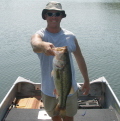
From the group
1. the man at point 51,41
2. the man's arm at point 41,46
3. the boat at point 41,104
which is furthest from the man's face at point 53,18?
the boat at point 41,104

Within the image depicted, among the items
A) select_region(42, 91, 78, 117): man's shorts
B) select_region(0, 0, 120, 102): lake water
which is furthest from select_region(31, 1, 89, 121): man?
select_region(0, 0, 120, 102): lake water

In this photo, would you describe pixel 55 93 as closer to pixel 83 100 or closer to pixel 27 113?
pixel 27 113

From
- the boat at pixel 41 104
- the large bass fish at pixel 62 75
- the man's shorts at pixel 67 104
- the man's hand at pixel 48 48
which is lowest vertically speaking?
the boat at pixel 41 104

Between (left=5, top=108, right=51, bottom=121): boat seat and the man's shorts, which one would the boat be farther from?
the man's shorts

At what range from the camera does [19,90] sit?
6.32 meters

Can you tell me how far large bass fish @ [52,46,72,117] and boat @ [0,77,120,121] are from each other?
5.80ft

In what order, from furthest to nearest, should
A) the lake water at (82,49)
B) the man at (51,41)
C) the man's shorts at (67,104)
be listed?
the lake water at (82,49) → the man's shorts at (67,104) → the man at (51,41)

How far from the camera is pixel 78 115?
16.3 feet

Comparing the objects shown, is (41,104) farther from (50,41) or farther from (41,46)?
(41,46)

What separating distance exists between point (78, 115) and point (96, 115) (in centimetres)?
44

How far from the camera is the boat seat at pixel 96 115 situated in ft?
15.8

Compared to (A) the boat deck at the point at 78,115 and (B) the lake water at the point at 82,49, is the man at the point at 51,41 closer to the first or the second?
(A) the boat deck at the point at 78,115

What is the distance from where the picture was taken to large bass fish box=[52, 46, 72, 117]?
8.82 ft

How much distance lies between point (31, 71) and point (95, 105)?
20.5ft
